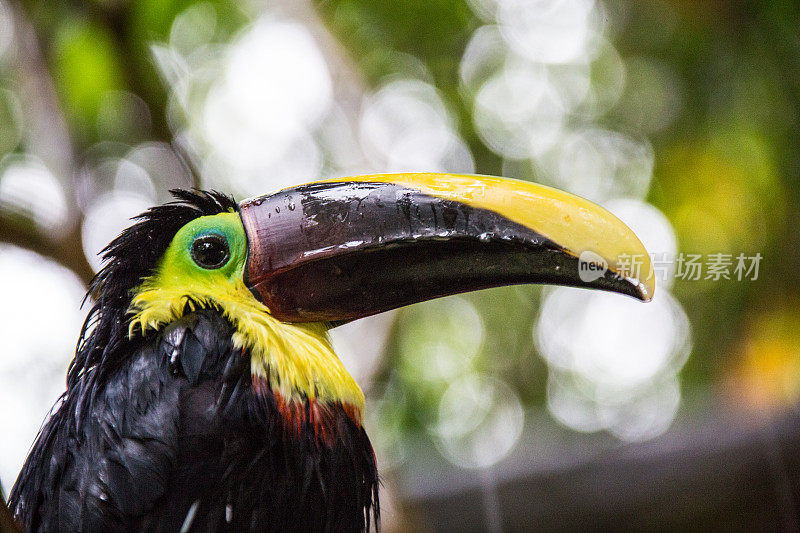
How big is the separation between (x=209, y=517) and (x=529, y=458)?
11.7 ft

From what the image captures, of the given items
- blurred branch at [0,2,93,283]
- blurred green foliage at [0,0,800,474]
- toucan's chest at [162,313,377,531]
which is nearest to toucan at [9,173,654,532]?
toucan's chest at [162,313,377,531]

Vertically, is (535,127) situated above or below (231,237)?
above

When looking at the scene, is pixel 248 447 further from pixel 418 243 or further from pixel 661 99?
pixel 661 99

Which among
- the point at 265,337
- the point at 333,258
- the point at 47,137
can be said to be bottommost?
the point at 265,337

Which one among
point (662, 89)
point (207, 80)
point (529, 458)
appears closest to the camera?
point (529, 458)

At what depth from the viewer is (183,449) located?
1.70 metres

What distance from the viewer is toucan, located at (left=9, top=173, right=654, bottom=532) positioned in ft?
5.60

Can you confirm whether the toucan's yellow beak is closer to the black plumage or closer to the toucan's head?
the toucan's head

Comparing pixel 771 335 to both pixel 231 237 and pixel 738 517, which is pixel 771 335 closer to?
pixel 738 517

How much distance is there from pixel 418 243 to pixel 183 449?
2.45 feet

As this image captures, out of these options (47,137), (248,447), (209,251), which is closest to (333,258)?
(209,251)

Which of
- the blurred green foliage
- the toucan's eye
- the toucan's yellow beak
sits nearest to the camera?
the toucan's yellow beak

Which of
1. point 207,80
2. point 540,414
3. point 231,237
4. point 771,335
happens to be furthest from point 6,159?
point 771,335

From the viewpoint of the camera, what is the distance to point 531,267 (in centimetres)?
185
